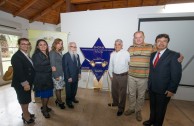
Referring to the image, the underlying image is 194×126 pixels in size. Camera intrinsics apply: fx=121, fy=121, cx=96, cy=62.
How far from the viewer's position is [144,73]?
7.26ft

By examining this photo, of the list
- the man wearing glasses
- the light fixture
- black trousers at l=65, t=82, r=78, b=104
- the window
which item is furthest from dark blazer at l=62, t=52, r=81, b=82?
the window

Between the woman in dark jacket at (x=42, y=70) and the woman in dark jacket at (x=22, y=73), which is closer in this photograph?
the woman in dark jacket at (x=22, y=73)

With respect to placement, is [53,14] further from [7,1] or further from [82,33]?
[82,33]

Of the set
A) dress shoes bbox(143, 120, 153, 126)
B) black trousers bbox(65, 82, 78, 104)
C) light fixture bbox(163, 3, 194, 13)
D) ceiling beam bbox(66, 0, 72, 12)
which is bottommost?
dress shoes bbox(143, 120, 153, 126)

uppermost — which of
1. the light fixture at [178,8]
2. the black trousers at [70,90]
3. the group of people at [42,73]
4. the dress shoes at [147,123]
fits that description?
the light fixture at [178,8]

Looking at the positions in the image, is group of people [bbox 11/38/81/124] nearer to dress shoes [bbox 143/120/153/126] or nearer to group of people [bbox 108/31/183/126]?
group of people [bbox 108/31/183/126]

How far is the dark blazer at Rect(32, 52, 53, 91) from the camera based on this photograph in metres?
2.21

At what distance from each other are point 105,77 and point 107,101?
0.94 meters

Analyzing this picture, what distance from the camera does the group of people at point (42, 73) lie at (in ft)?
6.45

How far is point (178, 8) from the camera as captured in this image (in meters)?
3.26

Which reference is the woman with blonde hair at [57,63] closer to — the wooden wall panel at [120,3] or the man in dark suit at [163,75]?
the man in dark suit at [163,75]

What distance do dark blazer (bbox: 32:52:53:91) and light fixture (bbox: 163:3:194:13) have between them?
335 cm

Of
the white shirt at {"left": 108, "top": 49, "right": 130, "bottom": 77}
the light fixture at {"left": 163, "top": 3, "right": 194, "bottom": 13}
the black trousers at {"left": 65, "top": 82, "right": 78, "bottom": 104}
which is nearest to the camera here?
the white shirt at {"left": 108, "top": 49, "right": 130, "bottom": 77}

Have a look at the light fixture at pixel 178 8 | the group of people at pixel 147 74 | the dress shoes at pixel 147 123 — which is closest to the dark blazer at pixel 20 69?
the group of people at pixel 147 74
